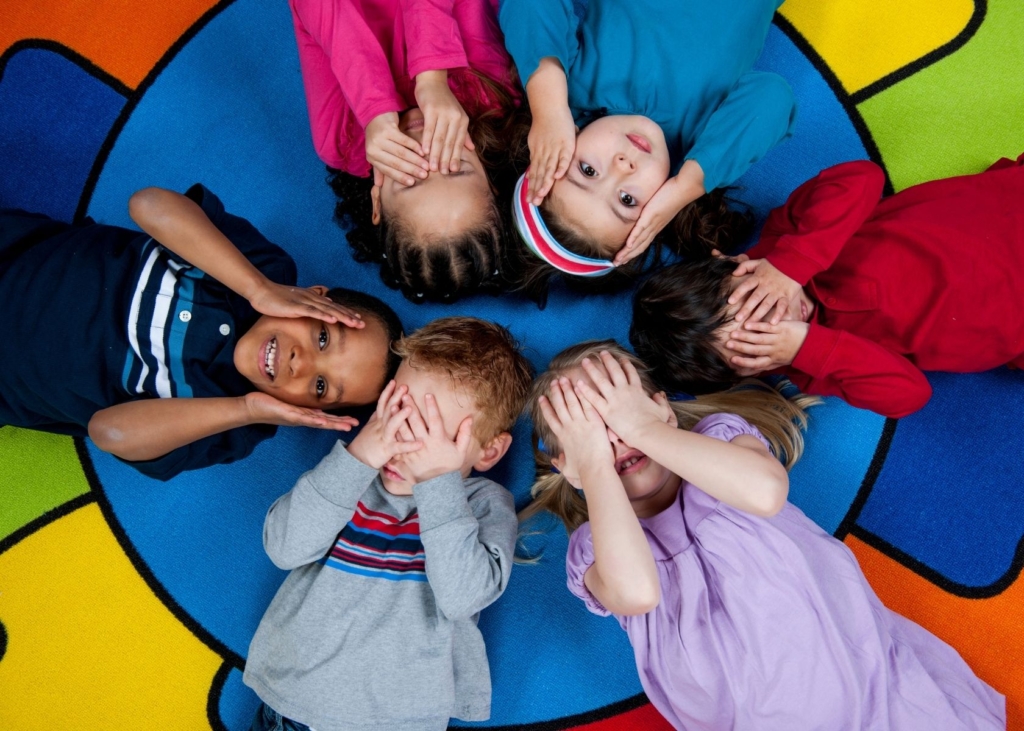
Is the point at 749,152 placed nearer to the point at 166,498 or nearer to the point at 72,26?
the point at 166,498

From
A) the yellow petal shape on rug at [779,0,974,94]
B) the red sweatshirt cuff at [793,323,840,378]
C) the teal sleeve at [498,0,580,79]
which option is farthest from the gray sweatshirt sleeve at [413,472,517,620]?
the yellow petal shape on rug at [779,0,974,94]

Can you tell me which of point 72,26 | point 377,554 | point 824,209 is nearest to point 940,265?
point 824,209

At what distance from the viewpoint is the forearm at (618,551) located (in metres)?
1.04

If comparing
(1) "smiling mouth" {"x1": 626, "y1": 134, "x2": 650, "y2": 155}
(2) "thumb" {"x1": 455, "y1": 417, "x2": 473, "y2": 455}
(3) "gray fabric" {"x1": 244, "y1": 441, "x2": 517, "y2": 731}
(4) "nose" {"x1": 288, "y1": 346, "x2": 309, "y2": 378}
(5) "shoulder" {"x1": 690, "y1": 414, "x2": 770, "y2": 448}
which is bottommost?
(3) "gray fabric" {"x1": 244, "y1": 441, "x2": 517, "y2": 731}

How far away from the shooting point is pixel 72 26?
149cm

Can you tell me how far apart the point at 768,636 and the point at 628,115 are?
91 cm

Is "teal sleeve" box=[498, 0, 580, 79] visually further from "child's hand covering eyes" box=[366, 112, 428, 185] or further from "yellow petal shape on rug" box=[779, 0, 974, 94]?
"yellow petal shape on rug" box=[779, 0, 974, 94]

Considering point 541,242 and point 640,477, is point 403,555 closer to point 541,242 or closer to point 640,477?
point 640,477

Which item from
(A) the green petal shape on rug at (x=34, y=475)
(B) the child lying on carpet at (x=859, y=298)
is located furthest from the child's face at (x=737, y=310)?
(A) the green petal shape on rug at (x=34, y=475)

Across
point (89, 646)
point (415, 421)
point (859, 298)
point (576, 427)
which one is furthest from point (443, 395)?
point (89, 646)

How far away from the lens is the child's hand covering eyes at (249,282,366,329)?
3.84 ft

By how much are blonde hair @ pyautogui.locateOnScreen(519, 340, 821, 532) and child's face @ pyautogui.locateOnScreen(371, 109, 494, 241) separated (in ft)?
1.02

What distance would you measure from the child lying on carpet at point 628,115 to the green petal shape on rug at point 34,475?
1033 millimetres

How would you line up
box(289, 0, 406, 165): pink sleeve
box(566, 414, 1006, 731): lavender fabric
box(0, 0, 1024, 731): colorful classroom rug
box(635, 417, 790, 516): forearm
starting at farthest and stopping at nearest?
box(0, 0, 1024, 731): colorful classroom rug → box(289, 0, 406, 165): pink sleeve → box(566, 414, 1006, 731): lavender fabric → box(635, 417, 790, 516): forearm
